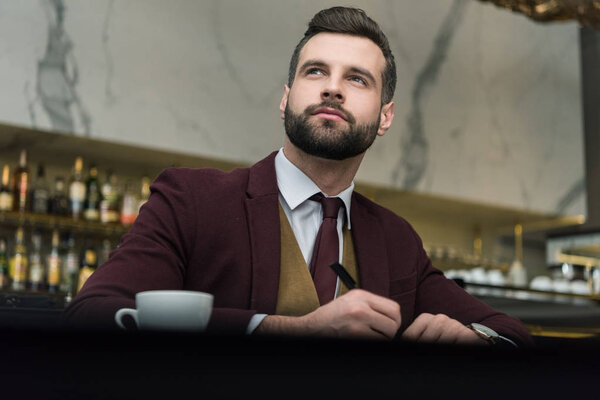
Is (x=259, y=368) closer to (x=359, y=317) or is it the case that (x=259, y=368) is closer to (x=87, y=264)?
(x=359, y=317)

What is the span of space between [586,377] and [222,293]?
0.73 metres

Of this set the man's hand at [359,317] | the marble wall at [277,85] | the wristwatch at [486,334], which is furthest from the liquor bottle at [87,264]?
the man's hand at [359,317]

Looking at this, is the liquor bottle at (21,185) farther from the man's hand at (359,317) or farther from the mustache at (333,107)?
the man's hand at (359,317)

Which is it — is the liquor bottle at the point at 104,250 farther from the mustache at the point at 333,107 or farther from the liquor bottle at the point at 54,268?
the mustache at the point at 333,107

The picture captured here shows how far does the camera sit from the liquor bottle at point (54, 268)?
3014 mm

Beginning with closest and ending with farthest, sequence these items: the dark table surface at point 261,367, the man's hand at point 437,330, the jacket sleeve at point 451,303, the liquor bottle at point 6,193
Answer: the dark table surface at point 261,367 < the man's hand at point 437,330 < the jacket sleeve at point 451,303 < the liquor bottle at point 6,193

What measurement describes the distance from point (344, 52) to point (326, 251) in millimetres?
386

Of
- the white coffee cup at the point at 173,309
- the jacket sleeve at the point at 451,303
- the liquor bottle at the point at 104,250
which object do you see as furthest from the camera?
the liquor bottle at the point at 104,250

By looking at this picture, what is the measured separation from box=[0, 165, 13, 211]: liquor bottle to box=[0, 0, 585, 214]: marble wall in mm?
399

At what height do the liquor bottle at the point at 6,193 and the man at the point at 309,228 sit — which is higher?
the liquor bottle at the point at 6,193

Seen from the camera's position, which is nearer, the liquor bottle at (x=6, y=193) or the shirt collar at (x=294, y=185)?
the shirt collar at (x=294, y=185)

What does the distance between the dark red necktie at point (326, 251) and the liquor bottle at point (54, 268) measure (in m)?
2.03

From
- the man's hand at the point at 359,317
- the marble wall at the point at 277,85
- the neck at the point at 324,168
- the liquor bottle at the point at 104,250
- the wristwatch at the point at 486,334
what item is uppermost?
the marble wall at the point at 277,85

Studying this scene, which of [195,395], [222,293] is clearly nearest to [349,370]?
[195,395]
